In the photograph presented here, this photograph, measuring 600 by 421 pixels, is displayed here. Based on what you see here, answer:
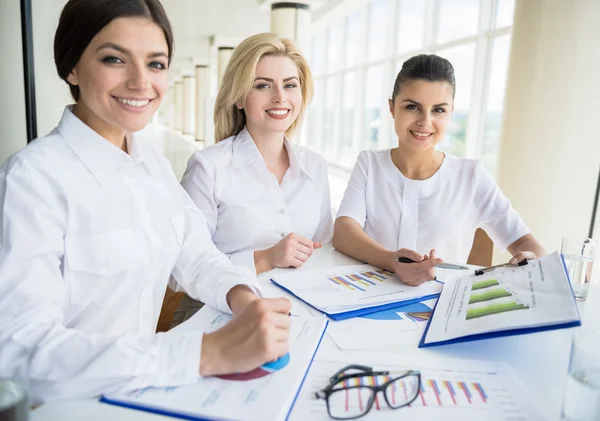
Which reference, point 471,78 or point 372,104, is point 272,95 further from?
point 372,104

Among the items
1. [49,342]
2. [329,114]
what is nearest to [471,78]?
[49,342]

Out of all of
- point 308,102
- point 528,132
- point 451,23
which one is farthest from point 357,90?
point 308,102

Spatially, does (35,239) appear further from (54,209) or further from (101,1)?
(101,1)

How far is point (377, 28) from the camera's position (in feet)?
27.8

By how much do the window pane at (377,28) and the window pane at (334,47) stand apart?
5.76 ft

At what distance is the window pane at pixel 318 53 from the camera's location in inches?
480

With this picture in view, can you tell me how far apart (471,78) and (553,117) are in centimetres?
252

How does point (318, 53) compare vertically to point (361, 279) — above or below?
above

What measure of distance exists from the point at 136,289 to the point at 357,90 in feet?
29.3

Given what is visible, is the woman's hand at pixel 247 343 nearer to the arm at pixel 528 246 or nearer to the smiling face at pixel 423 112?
the arm at pixel 528 246

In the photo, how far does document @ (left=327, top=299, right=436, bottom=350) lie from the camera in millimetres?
952

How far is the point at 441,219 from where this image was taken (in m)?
1.85

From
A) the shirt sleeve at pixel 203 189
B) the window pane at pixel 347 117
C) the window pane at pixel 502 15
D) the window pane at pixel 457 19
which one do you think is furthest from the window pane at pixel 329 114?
the shirt sleeve at pixel 203 189

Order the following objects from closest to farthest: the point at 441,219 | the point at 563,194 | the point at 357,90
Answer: the point at 441,219, the point at 563,194, the point at 357,90
